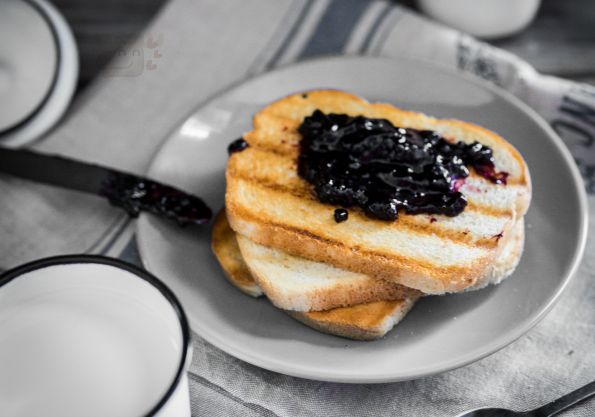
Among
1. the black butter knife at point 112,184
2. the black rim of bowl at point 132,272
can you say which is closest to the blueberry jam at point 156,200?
the black butter knife at point 112,184

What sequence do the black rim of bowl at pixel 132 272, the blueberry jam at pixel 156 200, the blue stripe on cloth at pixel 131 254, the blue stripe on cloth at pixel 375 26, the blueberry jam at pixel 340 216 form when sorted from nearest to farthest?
the black rim of bowl at pixel 132 272 < the blueberry jam at pixel 340 216 < the blueberry jam at pixel 156 200 < the blue stripe on cloth at pixel 131 254 < the blue stripe on cloth at pixel 375 26

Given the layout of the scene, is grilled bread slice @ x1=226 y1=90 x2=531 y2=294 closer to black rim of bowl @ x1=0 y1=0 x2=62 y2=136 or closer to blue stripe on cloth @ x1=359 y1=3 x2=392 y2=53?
blue stripe on cloth @ x1=359 y1=3 x2=392 y2=53

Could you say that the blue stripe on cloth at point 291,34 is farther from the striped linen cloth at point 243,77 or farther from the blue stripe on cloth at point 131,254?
the blue stripe on cloth at point 131,254

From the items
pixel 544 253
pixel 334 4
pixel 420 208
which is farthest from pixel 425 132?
pixel 334 4

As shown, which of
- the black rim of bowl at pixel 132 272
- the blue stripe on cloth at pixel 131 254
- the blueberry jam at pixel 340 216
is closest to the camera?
the black rim of bowl at pixel 132 272

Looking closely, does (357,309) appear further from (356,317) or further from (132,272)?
(132,272)

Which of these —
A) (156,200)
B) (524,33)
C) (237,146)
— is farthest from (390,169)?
(524,33)

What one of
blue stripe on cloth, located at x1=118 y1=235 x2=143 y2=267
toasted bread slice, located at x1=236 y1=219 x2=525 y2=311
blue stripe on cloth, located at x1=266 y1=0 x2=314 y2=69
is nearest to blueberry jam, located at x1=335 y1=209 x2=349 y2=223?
toasted bread slice, located at x1=236 y1=219 x2=525 y2=311
